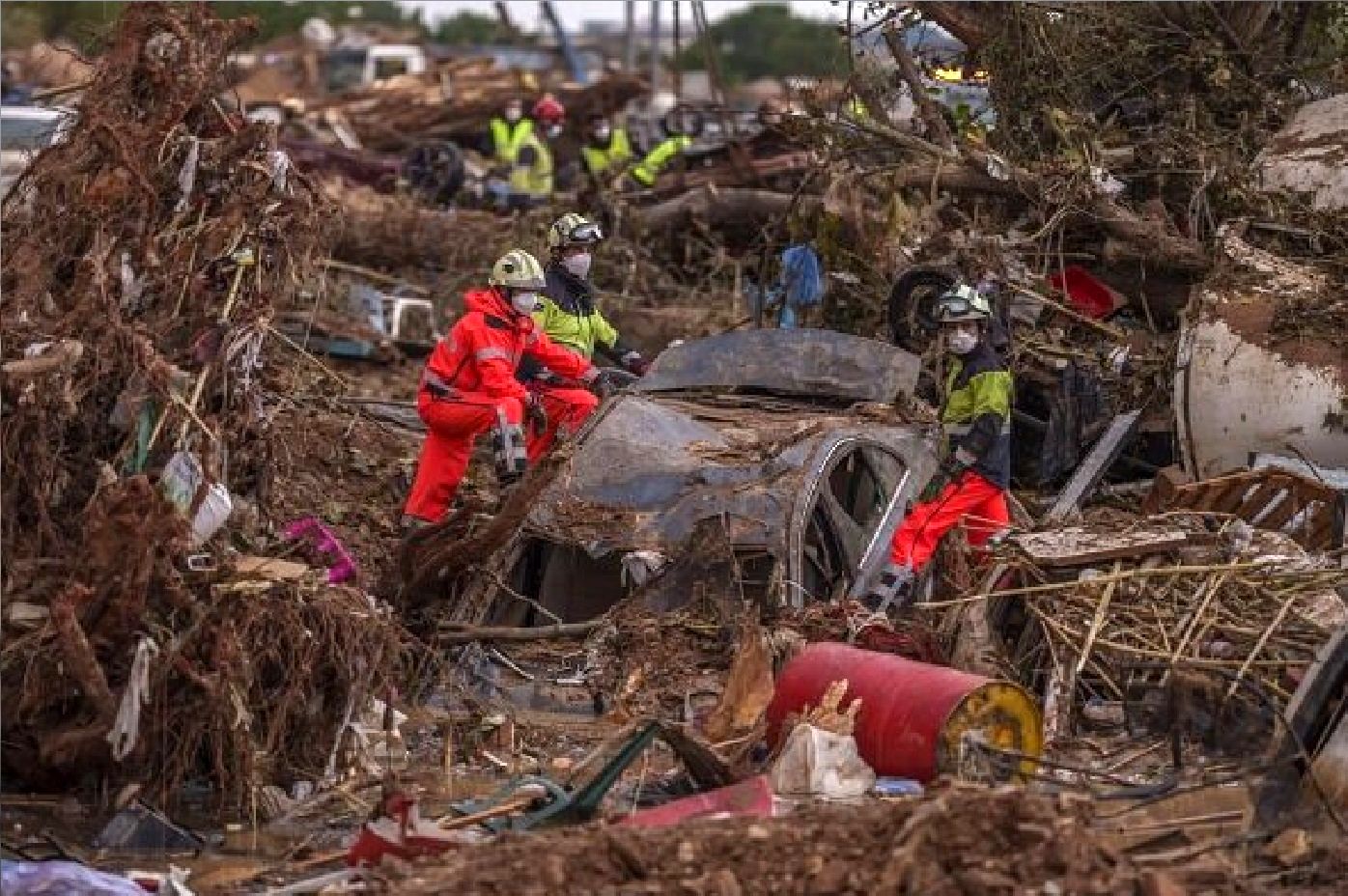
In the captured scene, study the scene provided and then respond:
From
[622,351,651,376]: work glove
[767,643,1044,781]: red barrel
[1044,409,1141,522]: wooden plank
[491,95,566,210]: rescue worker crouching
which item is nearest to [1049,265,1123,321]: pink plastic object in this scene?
[1044,409,1141,522]: wooden plank

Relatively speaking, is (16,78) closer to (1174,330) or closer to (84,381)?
(1174,330)

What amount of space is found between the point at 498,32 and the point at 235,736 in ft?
187

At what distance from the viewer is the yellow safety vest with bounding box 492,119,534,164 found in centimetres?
2698

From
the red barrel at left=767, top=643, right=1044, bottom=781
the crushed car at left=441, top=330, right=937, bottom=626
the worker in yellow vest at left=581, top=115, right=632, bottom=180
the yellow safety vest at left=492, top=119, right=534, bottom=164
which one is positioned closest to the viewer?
the red barrel at left=767, top=643, right=1044, bottom=781

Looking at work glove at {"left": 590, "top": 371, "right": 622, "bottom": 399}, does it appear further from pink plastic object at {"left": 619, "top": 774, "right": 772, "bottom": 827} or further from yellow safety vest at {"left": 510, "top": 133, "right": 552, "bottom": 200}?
→ yellow safety vest at {"left": 510, "top": 133, "right": 552, "bottom": 200}

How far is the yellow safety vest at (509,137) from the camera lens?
26984 millimetres

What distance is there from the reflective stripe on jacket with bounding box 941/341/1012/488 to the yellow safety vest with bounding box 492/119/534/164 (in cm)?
1516

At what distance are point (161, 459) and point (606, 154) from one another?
57.8 feet

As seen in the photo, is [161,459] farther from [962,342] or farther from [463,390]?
[962,342]

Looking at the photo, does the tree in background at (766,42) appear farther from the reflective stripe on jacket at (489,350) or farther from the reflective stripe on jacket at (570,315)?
the reflective stripe on jacket at (489,350)

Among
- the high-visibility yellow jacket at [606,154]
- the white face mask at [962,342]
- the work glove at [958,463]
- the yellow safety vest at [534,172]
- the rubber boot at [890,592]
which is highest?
the white face mask at [962,342]

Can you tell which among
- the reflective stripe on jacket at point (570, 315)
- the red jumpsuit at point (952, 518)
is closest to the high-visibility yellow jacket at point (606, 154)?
the reflective stripe on jacket at point (570, 315)

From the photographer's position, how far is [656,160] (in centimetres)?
2311

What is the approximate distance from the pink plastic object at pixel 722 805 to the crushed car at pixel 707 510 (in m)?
2.15
